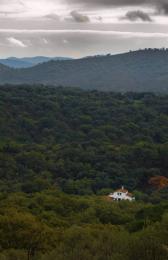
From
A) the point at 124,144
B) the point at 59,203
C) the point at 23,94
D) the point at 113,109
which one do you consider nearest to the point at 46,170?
the point at 124,144

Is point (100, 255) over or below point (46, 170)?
over

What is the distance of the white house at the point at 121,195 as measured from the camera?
48375mm

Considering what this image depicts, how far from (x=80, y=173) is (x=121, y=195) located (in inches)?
283

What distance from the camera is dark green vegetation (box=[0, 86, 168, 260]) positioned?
20.2 meters

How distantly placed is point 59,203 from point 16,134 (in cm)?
3604

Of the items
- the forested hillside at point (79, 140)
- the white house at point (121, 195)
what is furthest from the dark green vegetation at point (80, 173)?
the white house at point (121, 195)

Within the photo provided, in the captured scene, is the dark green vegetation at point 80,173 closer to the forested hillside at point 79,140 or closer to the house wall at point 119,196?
the forested hillside at point 79,140

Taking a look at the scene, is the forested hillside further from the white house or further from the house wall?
the house wall

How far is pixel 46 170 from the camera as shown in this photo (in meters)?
56.1

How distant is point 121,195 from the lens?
49.1 m

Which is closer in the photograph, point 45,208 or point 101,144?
point 45,208

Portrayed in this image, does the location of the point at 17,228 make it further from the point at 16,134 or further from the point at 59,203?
the point at 16,134

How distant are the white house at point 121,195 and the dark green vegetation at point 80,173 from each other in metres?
0.76

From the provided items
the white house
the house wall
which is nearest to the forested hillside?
the white house
